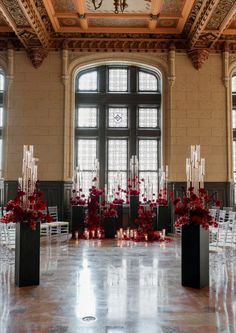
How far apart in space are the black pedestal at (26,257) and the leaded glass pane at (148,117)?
26.6 feet

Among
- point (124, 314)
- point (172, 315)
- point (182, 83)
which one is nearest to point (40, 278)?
point (124, 314)

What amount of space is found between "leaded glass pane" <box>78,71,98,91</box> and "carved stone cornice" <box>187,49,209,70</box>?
11.3 ft

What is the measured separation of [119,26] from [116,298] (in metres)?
9.64

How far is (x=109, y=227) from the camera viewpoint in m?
11.1

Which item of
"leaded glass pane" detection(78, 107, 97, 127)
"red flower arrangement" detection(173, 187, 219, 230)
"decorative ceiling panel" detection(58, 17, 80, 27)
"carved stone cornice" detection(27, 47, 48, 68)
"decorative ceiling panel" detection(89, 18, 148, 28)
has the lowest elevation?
"red flower arrangement" detection(173, 187, 219, 230)

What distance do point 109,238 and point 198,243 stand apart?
17.6ft

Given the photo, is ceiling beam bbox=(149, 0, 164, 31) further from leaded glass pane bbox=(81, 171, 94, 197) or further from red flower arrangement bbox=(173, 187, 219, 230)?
red flower arrangement bbox=(173, 187, 219, 230)

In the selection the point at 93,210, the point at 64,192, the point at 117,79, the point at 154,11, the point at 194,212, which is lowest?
the point at 93,210

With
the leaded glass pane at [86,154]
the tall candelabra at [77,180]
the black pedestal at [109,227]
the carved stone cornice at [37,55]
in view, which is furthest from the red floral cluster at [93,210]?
the carved stone cornice at [37,55]

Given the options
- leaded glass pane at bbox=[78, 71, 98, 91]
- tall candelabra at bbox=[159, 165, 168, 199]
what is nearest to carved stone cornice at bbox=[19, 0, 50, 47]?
leaded glass pane at bbox=[78, 71, 98, 91]

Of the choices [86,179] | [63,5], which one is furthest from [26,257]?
[63,5]

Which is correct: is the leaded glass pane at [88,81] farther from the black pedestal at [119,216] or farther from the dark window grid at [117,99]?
the black pedestal at [119,216]

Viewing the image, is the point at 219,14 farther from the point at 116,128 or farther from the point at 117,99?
the point at 116,128

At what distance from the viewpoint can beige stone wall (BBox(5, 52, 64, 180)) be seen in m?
12.5
